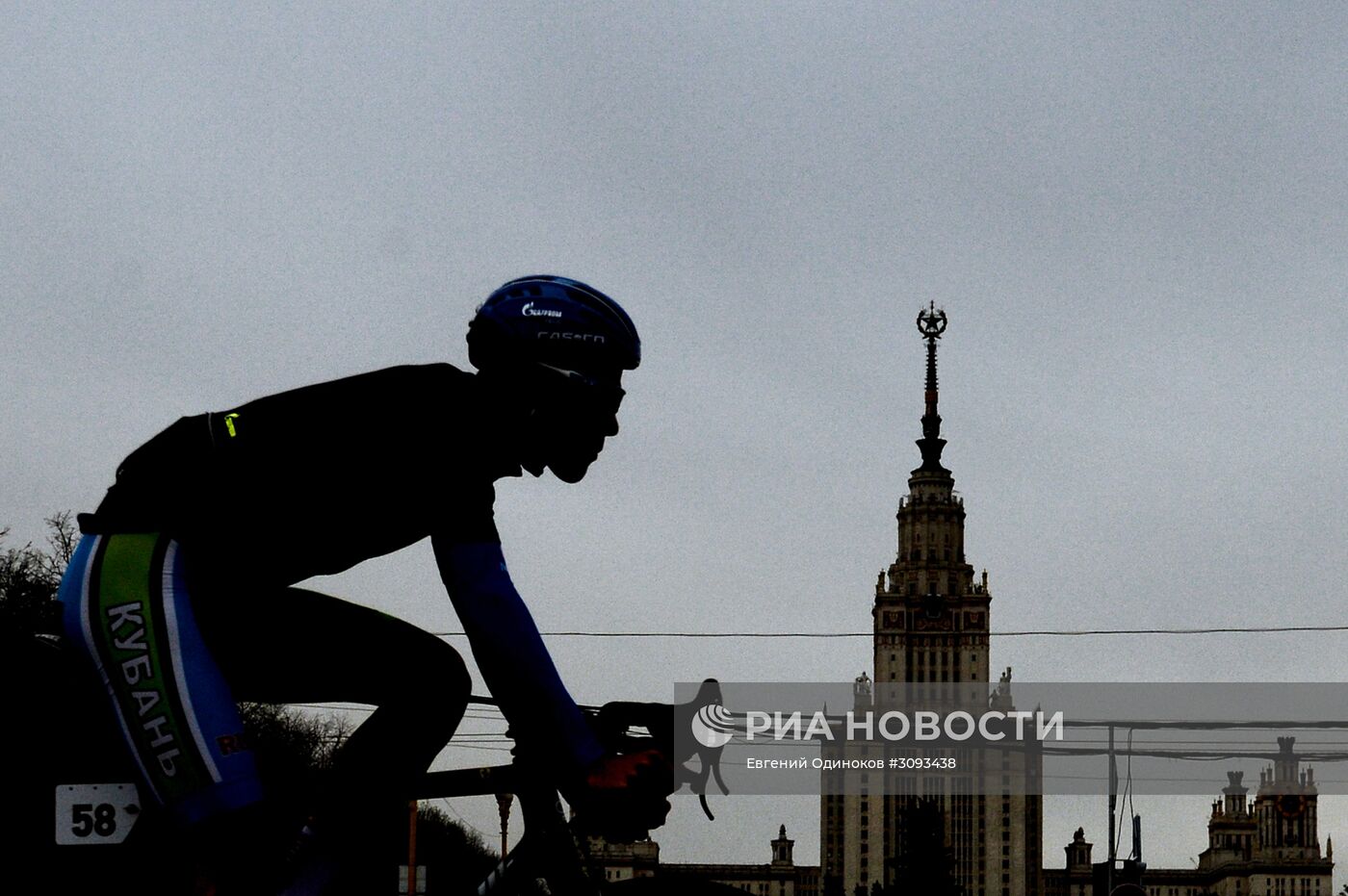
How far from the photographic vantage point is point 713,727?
381 cm

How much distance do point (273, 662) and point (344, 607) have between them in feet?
0.63

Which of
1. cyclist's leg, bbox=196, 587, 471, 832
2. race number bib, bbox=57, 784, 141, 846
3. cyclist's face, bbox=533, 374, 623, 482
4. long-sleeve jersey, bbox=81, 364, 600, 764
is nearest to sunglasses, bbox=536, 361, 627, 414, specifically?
cyclist's face, bbox=533, 374, 623, 482

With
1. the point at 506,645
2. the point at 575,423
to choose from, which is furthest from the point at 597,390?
the point at 506,645

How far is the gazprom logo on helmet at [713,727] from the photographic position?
378 cm

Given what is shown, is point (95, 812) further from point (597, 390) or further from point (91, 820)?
point (597, 390)

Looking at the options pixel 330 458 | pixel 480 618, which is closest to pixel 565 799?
pixel 480 618

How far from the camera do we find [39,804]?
3.84 meters

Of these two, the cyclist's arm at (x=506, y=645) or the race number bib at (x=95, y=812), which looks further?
the race number bib at (x=95, y=812)

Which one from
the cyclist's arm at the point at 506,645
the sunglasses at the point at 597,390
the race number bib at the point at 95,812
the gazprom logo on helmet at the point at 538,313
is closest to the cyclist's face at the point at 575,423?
the sunglasses at the point at 597,390

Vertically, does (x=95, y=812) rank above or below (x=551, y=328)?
below

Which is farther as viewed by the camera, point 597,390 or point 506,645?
point 597,390

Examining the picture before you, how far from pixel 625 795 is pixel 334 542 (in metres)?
0.80

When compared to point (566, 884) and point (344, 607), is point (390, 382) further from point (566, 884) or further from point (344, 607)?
point (566, 884)

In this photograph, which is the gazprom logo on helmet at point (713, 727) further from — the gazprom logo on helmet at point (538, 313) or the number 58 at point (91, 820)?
the number 58 at point (91, 820)
